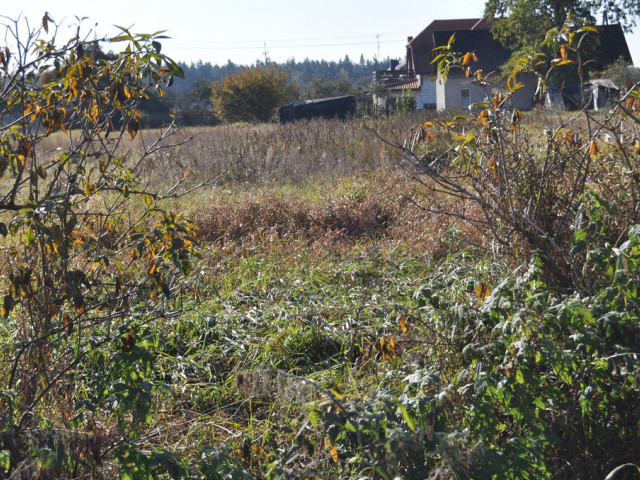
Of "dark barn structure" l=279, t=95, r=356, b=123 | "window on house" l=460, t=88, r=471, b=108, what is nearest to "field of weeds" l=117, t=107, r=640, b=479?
"dark barn structure" l=279, t=95, r=356, b=123

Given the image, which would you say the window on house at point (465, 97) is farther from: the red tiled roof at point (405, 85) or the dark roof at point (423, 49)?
the red tiled roof at point (405, 85)

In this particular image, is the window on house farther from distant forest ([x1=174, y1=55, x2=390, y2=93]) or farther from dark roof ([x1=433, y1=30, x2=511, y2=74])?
distant forest ([x1=174, y1=55, x2=390, y2=93])

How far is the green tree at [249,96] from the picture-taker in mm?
36781

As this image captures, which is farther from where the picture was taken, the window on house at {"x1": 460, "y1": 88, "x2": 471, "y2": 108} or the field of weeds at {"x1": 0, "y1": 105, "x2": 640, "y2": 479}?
the window on house at {"x1": 460, "y1": 88, "x2": 471, "y2": 108}

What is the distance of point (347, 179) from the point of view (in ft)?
31.8

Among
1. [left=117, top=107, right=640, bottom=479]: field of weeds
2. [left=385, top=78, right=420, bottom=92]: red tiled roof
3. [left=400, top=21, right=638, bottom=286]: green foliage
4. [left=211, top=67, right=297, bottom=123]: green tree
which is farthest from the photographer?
[left=385, top=78, right=420, bottom=92]: red tiled roof

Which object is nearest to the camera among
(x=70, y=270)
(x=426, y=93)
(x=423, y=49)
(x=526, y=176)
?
(x=70, y=270)

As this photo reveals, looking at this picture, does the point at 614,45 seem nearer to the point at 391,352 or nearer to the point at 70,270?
the point at 391,352

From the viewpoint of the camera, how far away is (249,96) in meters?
36.9

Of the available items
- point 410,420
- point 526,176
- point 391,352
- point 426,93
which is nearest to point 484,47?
point 426,93

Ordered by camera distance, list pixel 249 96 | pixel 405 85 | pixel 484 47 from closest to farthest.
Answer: pixel 249 96
pixel 484 47
pixel 405 85

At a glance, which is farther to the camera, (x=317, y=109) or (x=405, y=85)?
(x=405, y=85)

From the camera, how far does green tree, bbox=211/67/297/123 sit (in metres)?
36.8

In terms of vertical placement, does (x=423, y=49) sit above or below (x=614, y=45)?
above
